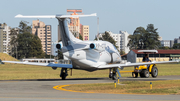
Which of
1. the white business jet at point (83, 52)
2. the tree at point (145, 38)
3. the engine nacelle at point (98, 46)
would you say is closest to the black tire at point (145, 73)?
the white business jet at point (83, 52)

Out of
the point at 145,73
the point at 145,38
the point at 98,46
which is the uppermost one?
the point at 145,38

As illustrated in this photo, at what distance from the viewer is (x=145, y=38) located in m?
175

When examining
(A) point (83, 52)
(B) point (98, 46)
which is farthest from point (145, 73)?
(A) point (83, 52)

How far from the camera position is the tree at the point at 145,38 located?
172175 mm

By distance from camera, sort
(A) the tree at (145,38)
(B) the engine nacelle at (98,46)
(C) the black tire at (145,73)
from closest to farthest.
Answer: (B) the engine nacelle at (98,46) → (C) the black tire at (145,73) → (A) the tree at (145,38)

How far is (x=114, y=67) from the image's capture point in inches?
1407

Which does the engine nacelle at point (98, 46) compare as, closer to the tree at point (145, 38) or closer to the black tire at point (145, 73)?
the black tire at point (145, 73)

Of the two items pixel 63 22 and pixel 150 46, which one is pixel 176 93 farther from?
pixel 150 46

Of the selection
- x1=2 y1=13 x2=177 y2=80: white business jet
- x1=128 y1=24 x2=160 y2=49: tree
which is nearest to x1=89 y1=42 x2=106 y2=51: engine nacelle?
x1=2 y1=13 x2=177 y2=80: white business jet

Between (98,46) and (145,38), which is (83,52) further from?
(145,38)

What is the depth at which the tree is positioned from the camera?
172 meters

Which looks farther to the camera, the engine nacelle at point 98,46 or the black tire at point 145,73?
the black tire at point 145,73

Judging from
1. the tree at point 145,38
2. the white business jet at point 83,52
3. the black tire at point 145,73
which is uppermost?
the tree at point 145,38

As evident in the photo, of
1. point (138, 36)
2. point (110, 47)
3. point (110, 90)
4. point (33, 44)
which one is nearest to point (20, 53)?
point (33, 44)
